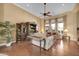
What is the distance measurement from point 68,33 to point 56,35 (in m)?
0.23

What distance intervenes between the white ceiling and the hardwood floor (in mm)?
580

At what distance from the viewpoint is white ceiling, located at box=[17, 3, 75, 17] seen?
251 centimetres

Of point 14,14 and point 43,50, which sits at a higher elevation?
point 14,14

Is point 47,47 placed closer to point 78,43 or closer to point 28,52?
point 28,52

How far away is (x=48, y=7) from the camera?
252 centimetres

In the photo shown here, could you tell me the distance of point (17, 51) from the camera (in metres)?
2.52

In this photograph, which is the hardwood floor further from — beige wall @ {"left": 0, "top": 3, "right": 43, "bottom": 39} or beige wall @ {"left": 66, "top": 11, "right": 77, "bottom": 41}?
beige wall @ {"left": 0, "top": 3, "right": 43, "bottom": 39}

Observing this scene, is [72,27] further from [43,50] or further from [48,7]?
[43,50]

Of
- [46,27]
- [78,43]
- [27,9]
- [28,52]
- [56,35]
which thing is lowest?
[28,52]

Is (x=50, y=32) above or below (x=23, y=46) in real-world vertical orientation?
above

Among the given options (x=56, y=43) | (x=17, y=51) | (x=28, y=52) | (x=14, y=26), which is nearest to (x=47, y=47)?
(x=56, y=43)

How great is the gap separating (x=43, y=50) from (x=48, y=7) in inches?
32.4

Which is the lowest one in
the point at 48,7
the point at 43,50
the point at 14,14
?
the point at 43,50

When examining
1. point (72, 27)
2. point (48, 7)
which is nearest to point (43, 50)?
point (72, 27)
